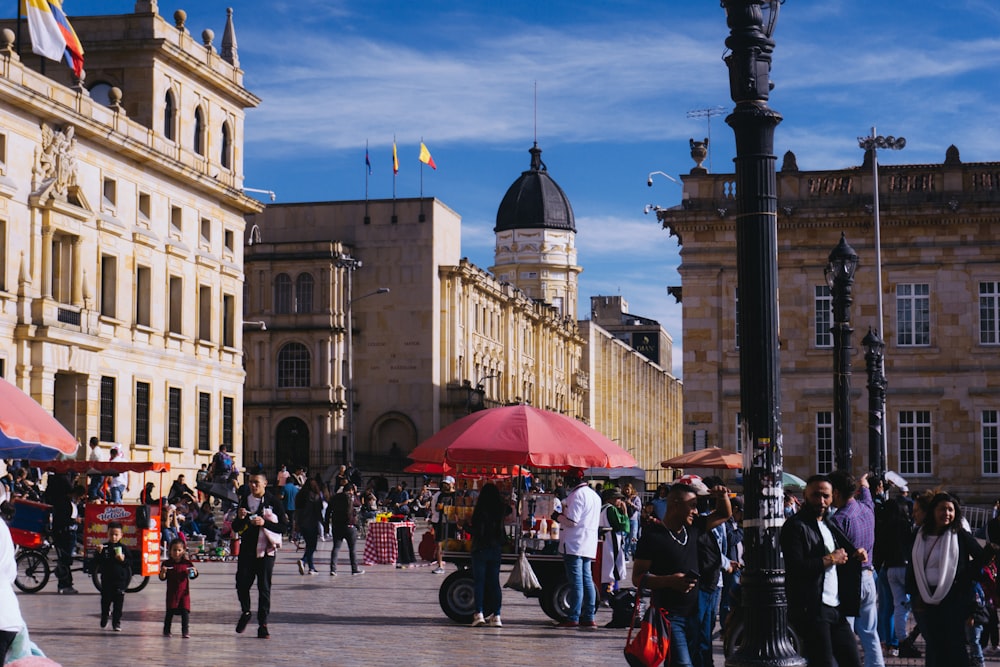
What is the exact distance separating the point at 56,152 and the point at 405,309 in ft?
115

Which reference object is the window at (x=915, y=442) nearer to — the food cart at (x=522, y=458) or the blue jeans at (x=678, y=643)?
the food cart at (x=522, y=458)

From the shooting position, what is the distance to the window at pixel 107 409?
46.9 meters

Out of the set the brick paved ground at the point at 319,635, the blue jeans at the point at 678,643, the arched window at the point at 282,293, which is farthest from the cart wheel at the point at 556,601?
the arched window at the point at 282,293

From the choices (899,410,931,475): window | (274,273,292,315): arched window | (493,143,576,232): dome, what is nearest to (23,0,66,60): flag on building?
(899,410,931,475): window

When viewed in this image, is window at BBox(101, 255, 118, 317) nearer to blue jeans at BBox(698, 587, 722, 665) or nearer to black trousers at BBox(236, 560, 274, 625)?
black trousers at BBox(236, 560, 274, 625)

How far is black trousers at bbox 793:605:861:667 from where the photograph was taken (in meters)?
10.4

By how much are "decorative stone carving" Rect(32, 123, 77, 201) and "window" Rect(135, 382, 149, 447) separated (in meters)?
7.40

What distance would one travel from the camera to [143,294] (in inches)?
1980

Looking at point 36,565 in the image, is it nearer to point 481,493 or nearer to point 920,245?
point 481,493

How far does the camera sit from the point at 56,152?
44.1 meters

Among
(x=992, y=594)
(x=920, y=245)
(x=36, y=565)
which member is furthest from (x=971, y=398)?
(x=992, y=594)

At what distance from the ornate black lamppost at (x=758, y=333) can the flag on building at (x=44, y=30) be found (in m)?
31.7

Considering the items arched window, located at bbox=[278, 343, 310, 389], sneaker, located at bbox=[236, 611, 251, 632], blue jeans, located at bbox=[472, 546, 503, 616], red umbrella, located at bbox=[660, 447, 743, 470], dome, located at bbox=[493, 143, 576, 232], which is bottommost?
sneaker, located at bbox=[236, 611, 251, 632]

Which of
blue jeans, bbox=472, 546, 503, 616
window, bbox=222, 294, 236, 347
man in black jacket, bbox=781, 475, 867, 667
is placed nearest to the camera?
man in black jacket, bbox=781, 475, 867, 667
